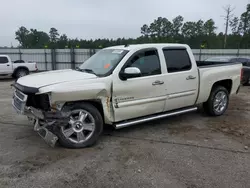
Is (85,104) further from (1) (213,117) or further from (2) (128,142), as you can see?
(1) (213,117)

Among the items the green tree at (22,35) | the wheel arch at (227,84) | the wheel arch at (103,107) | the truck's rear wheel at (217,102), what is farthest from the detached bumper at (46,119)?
the green tree at (22,35)

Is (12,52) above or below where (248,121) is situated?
above

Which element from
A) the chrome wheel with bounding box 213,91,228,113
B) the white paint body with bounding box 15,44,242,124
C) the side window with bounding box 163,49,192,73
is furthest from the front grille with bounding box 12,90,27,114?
the chrome wheel with bounding box 213,91,228,113

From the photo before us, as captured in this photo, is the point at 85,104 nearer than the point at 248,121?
Yes

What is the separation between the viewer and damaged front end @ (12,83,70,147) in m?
3.72

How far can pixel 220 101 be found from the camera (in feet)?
20.3

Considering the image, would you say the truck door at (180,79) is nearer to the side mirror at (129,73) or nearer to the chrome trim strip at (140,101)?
the chrome trim strip at (140,101)

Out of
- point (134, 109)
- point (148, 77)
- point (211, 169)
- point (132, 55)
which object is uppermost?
point (132, 55)

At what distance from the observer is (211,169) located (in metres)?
3.38

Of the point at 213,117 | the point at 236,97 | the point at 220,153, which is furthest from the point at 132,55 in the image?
the point at 236,97

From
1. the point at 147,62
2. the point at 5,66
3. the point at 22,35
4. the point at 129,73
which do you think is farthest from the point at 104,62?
the point at 22,35

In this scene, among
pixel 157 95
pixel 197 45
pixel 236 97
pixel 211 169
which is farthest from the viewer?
pixel 197 45

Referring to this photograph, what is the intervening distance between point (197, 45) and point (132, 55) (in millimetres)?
21121

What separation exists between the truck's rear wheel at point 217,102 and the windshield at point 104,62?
281 centimetres
